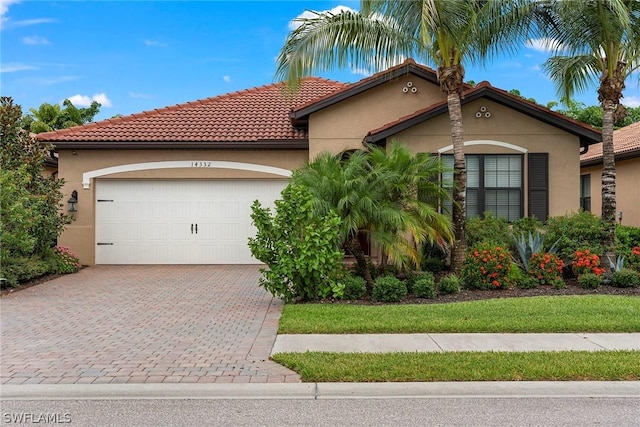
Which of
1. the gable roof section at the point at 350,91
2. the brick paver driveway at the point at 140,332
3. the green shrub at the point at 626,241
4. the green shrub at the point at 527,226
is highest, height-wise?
the gable roof section at the point at 350,91

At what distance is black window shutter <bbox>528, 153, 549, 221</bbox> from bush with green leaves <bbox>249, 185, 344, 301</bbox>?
6.58m

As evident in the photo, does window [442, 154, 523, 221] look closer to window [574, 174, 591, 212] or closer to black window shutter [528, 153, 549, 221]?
black window shutter [528, 153, 549, 221]

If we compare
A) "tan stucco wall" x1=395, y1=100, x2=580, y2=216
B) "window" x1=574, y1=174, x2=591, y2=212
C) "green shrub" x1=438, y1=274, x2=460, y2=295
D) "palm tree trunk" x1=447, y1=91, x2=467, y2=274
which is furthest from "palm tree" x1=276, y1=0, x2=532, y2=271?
"window" x1=574, y1=174, x2=591, y2=212

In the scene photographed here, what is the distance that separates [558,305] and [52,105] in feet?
100

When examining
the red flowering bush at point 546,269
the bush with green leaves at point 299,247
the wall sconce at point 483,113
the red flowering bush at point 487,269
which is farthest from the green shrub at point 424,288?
the wall sconce at point 483,113

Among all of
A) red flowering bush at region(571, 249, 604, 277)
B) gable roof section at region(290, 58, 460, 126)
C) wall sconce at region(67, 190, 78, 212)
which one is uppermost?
gable roof section at region(290, 58, 460, 126)

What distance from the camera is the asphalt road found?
15.8 feet

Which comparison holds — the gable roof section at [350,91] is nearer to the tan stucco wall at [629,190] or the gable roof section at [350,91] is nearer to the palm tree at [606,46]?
the palm tree at [606,46]

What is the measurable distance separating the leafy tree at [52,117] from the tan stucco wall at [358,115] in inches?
794

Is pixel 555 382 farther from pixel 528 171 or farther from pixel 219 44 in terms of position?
pixel 219 44

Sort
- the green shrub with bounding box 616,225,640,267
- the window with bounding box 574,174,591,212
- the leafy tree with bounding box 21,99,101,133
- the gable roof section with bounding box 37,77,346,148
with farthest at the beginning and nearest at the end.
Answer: the leafy tree with bounding box 21,99,101,133 < the window with bounding box 574,174,591,212 < the gable roof section with bounding box 37,77,346,148 < the green shrub with bounding box 616,225,640,267

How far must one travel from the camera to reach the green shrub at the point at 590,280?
11.0m

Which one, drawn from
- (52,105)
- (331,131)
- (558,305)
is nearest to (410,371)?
(558,305)

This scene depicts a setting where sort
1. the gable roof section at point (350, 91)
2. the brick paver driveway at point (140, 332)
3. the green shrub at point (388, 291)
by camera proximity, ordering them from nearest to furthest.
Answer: the brick paver driveway at point (140, 332)
the green shrub at point (388, 291)
the gable roof section at point (350, 91)
